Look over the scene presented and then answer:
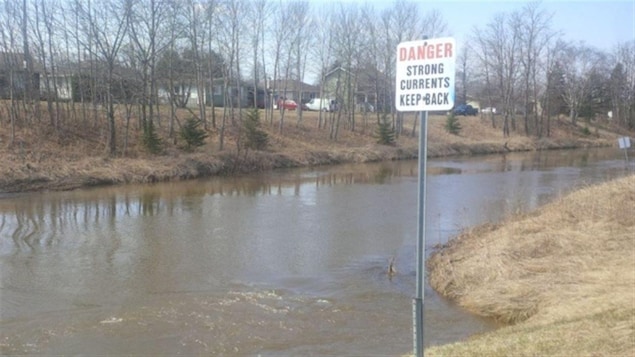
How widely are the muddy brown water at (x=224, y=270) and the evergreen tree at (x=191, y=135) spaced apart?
24.9ft

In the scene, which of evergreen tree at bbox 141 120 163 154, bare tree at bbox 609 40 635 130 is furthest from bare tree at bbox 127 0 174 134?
bare tree at bbox 609 40 635 130

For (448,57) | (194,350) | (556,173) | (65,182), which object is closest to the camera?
(448,57)

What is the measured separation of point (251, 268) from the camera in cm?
1178

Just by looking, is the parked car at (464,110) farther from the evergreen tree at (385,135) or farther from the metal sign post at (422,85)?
the metal sign post at (422,85)

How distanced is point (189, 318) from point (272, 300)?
1462 mm

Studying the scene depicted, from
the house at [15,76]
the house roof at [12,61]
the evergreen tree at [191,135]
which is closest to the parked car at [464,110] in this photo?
the evergreen tree at [191,135]

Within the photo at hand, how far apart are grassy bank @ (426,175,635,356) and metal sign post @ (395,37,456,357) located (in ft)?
6.88

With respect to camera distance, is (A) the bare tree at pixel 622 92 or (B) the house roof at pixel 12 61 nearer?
(B) the house roof at pixel 12 61

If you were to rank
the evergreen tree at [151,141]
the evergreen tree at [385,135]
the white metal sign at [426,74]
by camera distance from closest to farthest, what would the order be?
the white metal sign at [426,74] < the evergreen tree at [151,141] < the evergreen tree at [385,135]

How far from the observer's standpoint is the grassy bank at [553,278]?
19.0 ft

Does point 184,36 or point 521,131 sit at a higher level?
point 184,36

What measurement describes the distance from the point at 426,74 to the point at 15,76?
31.1 m

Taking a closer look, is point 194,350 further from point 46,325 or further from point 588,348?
point 588,348

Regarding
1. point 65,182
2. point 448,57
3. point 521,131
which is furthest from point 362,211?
point 521,131
